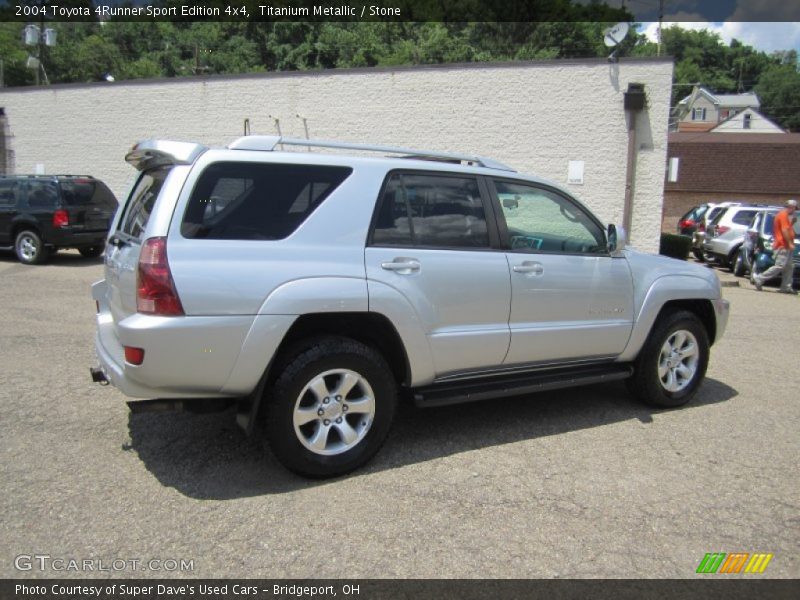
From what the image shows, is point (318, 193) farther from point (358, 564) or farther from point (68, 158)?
point (68, 158)

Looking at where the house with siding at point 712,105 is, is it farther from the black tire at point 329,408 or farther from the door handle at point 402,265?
the black tire at point 329,408

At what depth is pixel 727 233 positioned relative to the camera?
15.6m

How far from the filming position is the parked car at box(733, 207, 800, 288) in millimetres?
12953

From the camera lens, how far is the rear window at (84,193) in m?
12.6

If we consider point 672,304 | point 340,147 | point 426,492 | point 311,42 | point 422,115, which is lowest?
point 426,492

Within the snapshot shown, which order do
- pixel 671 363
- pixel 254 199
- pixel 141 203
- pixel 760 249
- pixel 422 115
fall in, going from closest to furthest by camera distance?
pixel 254 199
pixel 141 203
pixel 671 363
pixel 760 249
pixel 422 115

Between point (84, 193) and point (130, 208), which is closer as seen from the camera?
point (130, 208)

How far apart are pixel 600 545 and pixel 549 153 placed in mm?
13473

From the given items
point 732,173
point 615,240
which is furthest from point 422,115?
point 732,173

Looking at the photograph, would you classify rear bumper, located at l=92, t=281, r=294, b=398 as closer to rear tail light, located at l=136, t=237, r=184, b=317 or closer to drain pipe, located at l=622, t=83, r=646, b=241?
rear tail light, located at l=136, t=237, r=184, b=317

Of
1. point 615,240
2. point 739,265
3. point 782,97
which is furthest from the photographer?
point 782,97

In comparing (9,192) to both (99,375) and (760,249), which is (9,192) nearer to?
(99,375)

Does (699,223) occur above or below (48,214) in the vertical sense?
below

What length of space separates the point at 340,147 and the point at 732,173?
3203 cm
